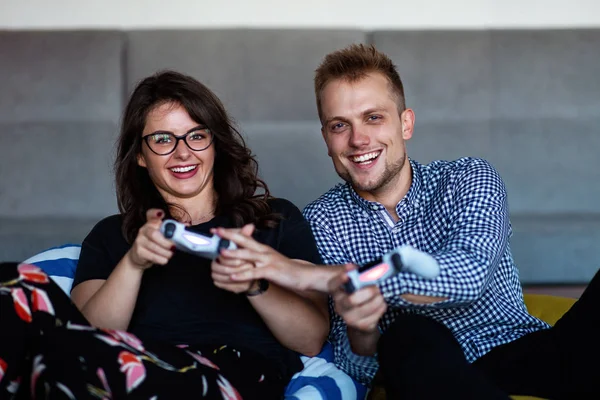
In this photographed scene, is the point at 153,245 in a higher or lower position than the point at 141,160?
lower

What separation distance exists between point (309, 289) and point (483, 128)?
72.3 inches

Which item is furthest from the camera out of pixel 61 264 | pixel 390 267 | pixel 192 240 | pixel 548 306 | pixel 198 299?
pixel 548 306

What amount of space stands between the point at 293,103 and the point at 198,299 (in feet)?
5.10

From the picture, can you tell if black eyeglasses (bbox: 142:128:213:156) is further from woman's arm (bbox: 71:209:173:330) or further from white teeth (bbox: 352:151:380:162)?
white teeth (bbox: 352:151:380:162)

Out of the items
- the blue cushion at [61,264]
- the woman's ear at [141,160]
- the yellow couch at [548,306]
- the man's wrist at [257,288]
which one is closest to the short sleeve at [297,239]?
the man's wrist at [257,288]

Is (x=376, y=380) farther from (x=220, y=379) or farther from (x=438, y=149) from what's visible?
(x=438, y=149)

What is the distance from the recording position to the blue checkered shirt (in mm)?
1614

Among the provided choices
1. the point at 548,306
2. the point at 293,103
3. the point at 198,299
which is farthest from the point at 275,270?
the point at 293,103

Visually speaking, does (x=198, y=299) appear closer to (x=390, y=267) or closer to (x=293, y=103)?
(x=390, y=267)

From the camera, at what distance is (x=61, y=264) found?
2.20 metres

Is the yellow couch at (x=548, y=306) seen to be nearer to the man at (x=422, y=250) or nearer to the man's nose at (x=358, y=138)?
the man at (x=422, y=250)

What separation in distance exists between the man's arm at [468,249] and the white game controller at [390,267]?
3.3 inches

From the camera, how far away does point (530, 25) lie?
11.4 feet

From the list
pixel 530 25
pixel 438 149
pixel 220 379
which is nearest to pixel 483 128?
pixel 438 149
